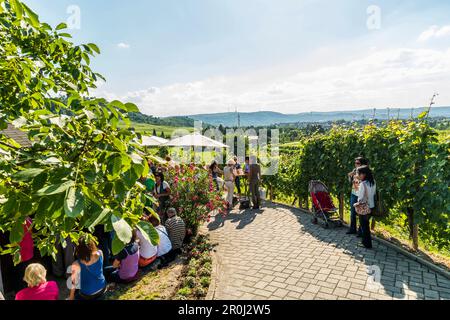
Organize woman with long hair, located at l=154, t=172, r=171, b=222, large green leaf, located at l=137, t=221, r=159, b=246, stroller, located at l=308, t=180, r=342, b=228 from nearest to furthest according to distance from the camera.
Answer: large green leaf, located at l=137, t=221, r=159, b=246 < woman with long hair, located at l=154, t=172, r=171, b=222 < stroller, located at l=308, t=180, r=342, b=228

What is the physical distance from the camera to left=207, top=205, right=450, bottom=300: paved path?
528 cm

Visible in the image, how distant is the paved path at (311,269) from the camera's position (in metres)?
5.28

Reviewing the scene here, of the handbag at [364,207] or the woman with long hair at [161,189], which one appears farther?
the woman with long hair at [161,189]

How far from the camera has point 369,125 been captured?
8.60m

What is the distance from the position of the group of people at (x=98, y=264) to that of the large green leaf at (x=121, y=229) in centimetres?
167

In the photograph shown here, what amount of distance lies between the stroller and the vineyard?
1.99ft

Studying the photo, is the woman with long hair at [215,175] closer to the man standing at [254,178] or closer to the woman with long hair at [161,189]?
the man standing at [254,178]

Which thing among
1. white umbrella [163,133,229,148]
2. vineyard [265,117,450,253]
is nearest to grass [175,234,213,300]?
vineyard [265,117,450,253]

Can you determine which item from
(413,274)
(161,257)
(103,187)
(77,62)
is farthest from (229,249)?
(103,187)

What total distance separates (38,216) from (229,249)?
6991 millimetres

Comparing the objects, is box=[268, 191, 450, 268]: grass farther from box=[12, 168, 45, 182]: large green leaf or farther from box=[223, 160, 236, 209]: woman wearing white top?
box=[12, 168, 45, 182]: large green leaf

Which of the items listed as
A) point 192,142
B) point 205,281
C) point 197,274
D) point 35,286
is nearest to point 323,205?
point 197,274

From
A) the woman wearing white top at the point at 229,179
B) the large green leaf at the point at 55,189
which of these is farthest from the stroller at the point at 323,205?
the large green leaf at the point at 55,189

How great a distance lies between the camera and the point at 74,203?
1202 mm
